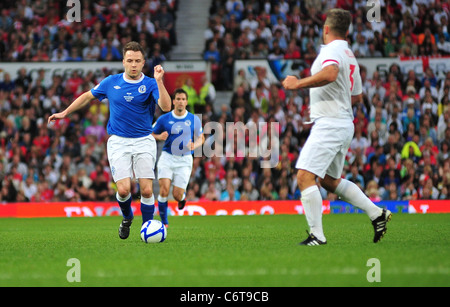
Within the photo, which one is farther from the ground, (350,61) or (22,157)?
(350,61)

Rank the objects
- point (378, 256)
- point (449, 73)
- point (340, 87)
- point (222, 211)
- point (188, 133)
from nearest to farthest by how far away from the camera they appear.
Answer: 1. point (378, 256)
2. point (340, 87)
3. point (188, 133)
4. point (222, 211)
5. point (449, 73)

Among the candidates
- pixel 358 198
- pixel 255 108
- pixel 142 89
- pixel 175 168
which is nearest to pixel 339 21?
pixel 358 198

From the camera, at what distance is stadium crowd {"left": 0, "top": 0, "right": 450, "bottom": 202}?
2041 cm

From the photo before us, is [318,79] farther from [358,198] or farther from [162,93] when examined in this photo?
[162,93]

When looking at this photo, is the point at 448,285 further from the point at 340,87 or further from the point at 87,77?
the point at 87,77

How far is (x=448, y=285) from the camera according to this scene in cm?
551

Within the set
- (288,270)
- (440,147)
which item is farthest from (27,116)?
(288,270)

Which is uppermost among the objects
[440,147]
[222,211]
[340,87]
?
[340,87]

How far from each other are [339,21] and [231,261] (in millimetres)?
3099

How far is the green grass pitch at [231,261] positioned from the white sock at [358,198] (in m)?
0.37

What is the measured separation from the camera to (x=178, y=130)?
14.1 metres

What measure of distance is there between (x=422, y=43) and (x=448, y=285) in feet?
63.4

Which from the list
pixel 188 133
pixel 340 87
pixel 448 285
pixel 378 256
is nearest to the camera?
pixel 448 285

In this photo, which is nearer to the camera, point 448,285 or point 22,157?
point 448,285
